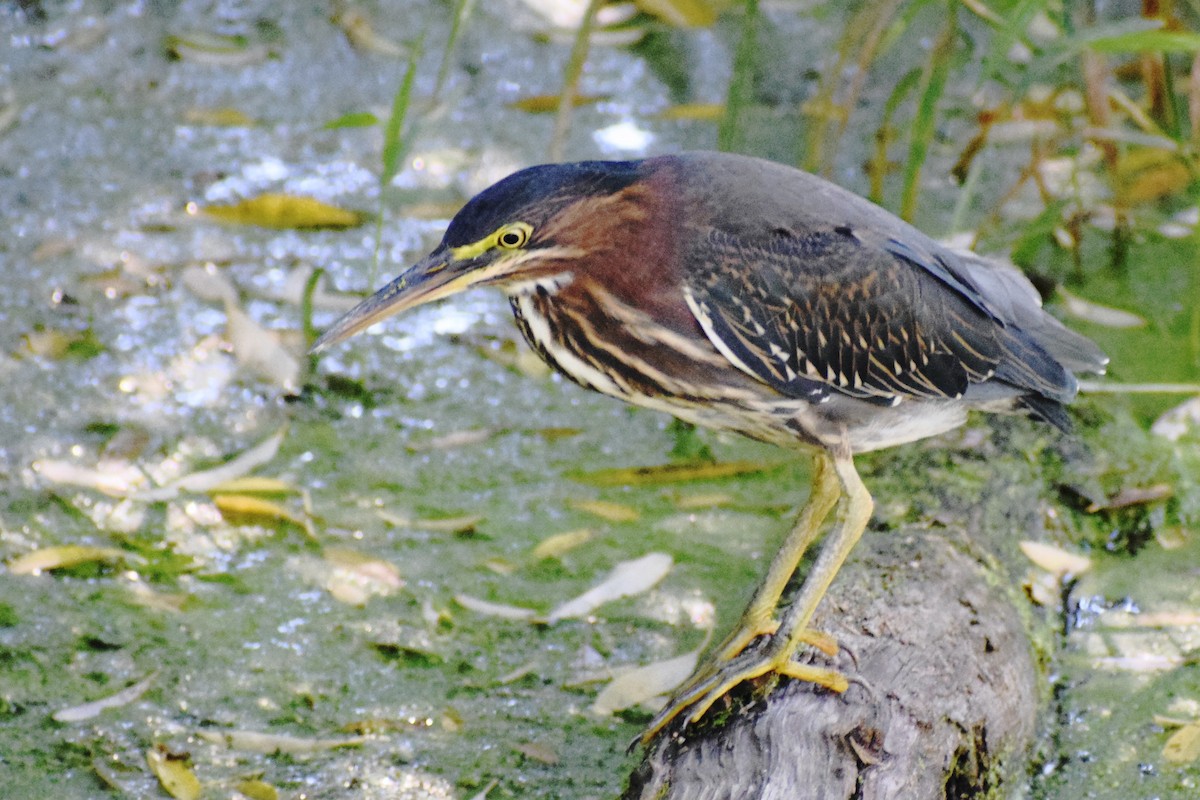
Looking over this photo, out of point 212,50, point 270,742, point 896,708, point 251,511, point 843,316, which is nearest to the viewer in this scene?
point 896,708

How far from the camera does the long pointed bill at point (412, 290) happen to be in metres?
2.89

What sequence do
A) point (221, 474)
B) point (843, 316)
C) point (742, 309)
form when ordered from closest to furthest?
point (742, 309) < point (843, 316) < point (221, 474)

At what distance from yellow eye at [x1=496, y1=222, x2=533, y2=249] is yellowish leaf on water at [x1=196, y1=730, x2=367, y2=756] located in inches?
48.6

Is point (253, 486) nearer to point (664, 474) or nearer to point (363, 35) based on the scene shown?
point (664, 474)

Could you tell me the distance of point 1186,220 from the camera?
5.31 m

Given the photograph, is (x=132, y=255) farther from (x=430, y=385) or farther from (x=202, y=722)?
(x=202, y=722)

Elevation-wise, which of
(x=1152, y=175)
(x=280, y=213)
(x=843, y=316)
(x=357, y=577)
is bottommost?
(x=357, y=577)

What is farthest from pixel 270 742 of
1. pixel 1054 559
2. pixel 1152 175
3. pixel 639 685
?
pixel 1152 175

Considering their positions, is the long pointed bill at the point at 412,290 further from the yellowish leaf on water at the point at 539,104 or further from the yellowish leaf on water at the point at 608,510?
the yellowish leaf on water at the point at 539,104

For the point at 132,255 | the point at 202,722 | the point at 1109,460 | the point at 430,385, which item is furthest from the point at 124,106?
the point at 1109,460

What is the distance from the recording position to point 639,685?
11.2ft

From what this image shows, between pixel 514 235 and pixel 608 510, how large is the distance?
4.52 feet

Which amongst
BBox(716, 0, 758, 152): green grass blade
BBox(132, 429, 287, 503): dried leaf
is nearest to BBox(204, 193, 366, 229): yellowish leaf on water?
BBox(132, 429, 287, 503): dried leaf

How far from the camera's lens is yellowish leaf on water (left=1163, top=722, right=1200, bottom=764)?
3.14 meters
